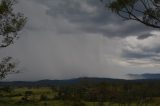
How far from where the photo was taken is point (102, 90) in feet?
403

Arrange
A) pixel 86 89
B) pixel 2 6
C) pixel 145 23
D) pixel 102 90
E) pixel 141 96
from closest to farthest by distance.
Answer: pixel 145 23, pixel 2 6, pixel 141 96, pixel 86 89, pixel 102 90

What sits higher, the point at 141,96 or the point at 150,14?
the point at 150,14

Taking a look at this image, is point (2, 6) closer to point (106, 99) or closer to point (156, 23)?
point (156, 23)

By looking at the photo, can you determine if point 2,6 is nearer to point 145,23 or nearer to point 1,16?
point 1,16

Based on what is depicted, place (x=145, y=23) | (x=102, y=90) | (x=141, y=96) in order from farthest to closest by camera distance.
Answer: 1. (x=102, y=90)
2. (x=141, y=96)
3. (x=145, y=23)

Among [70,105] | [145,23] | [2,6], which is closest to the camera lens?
[145,23]

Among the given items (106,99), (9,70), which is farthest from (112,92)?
(9,70)

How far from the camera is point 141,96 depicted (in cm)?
9475

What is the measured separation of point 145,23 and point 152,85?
84.7m

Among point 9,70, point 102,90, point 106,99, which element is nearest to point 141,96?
point 106,99

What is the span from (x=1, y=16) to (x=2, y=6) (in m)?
1.14

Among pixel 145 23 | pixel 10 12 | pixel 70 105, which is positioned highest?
pixel 10 12

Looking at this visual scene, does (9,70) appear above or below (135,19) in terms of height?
below

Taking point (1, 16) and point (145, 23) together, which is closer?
point (145, 23)
